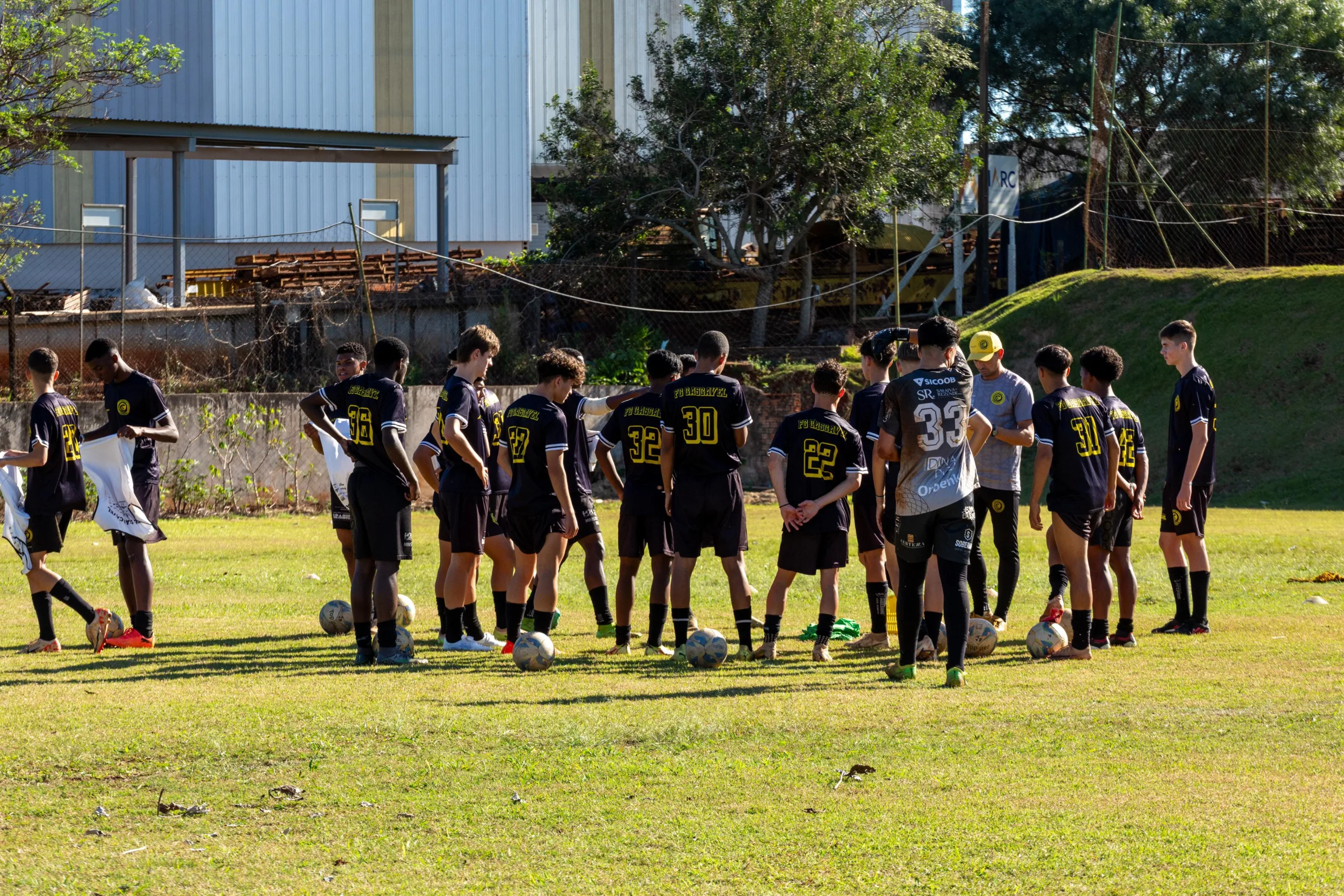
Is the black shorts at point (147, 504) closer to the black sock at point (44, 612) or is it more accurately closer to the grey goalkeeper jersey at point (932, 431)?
the black sock at point (44, 612)

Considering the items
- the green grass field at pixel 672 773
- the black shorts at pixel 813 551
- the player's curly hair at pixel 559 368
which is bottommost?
the green grass field at pixel 672 773

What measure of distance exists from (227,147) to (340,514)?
21.6m

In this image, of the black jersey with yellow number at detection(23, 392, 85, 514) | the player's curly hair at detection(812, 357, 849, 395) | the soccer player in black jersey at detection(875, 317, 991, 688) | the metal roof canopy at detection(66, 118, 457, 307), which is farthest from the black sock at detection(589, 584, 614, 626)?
the metal roof canopy at detection(66, 118, 457, 307)

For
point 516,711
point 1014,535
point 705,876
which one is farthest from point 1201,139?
point 705,876

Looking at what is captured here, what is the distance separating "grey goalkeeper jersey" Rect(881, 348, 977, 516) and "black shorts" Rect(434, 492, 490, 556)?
291 cm

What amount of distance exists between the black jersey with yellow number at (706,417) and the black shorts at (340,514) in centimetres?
291

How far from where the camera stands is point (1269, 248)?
1026 inches

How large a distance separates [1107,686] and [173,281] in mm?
21840

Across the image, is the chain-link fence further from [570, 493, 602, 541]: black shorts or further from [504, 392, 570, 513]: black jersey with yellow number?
[504, 392, 570, 513]: black jersey with yellow number

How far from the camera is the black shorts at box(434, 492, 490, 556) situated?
910 cm

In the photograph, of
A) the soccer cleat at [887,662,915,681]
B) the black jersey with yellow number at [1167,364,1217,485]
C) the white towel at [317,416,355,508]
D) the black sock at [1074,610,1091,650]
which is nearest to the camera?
the soccer cleat at [887,662,915,681]

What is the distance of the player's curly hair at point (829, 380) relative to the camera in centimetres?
880

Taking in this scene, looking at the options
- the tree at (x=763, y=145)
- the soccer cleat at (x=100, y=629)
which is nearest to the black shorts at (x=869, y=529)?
the soccer cleat at (x=100, y=629)

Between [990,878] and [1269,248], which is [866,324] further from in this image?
[990,878]
